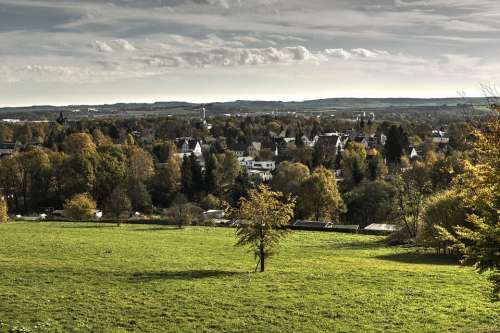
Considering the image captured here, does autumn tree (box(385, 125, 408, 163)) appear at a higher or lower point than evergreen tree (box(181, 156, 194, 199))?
higher

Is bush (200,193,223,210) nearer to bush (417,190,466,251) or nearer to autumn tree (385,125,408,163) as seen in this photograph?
bush (417,190,466,251)

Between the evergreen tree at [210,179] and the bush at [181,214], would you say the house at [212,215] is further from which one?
the evergreen tree at [210,179]

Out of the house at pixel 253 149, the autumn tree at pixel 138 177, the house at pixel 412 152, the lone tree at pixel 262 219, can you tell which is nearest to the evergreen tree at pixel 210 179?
the autumn tree at pixel 138 177

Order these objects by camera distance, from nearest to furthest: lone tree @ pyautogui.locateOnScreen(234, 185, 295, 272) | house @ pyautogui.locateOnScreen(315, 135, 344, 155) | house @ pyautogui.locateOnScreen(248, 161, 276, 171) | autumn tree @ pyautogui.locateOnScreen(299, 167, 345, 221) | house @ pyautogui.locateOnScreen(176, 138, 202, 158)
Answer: lone tree @ pyautogui.locateOnScreen(234, 185, 295, 272), autumn tree @ pyautogui.locateOnScreen(299, 167, 345, 221), house @ pyautogui.locateOnScreen(315, 135, 344, 155), house @ pyautogui.locateOnScreen(248, 161, 276, 171), house @ pyautogui.locateOnScreen(176, 138, 202, 158)

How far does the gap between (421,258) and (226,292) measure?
2024 centimetres

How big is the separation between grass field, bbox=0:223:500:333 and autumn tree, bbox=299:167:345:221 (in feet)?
92.4

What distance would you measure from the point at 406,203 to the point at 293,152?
73389 millimetres

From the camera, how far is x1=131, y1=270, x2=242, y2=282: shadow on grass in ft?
93.4

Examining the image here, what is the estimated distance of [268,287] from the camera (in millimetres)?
26094

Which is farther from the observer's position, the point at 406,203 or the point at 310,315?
the point at 406,203

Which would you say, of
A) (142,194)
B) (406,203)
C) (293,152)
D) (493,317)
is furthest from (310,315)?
(293,152)

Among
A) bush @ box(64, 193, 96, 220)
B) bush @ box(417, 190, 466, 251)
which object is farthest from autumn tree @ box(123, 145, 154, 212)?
bush @ box(417, 190, 466, 251)

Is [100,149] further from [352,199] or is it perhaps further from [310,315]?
[310,315]

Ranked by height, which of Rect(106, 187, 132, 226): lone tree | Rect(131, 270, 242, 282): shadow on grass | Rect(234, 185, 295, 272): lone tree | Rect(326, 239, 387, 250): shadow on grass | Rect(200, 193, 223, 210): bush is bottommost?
Rect(200, 193, 223, 210): bush
